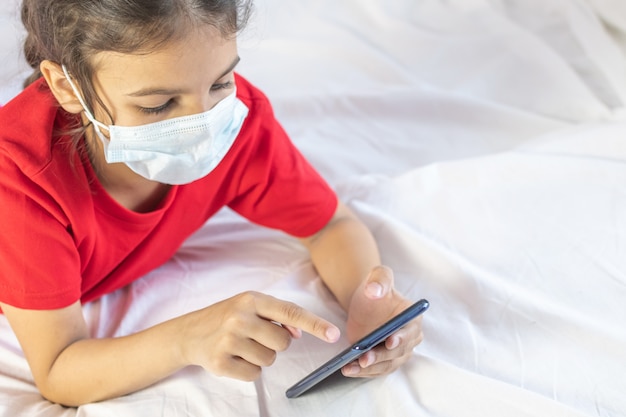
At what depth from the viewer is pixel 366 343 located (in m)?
0.86

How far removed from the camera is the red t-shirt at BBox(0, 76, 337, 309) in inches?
35.9

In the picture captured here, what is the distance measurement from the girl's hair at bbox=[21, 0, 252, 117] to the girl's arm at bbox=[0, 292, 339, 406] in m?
0.28

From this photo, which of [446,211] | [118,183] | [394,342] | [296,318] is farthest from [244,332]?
[446,211]

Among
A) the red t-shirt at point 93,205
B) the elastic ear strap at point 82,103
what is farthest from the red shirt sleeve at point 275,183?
the elastic ear strap at point 82,103

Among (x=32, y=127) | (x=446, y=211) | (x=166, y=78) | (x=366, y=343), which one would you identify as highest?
(x=166, y=78)

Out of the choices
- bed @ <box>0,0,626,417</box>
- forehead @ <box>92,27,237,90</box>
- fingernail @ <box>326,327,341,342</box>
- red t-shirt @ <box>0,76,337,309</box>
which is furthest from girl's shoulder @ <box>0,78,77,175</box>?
fingernail @ <box>326,327,341,342</box>

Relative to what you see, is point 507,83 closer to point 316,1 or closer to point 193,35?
point 316,1

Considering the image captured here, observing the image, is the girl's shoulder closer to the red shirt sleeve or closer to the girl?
the girl

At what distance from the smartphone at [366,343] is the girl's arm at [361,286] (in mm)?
36

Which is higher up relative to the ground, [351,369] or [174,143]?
[174,143]

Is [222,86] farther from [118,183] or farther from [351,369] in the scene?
[351,369]

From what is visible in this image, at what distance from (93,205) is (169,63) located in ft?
0.78

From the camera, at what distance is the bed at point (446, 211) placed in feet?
3.13

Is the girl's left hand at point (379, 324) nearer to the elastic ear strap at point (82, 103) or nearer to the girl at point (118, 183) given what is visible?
the girl at point (118, 183)
